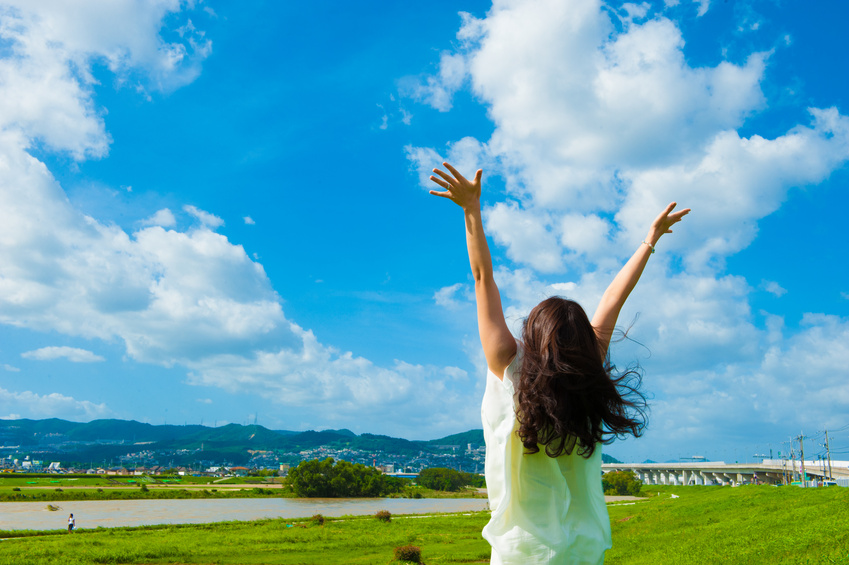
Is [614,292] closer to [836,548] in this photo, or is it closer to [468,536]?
[836,548]

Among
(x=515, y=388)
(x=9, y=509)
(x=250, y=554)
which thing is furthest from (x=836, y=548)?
(x=9, y=509)

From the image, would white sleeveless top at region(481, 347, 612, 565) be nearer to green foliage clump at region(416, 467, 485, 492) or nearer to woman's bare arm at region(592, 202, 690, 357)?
woman's bare arm at region(592, 202, 690, 357)

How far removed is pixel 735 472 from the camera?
9531cm

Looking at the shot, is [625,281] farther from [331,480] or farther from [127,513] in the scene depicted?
[331,480]

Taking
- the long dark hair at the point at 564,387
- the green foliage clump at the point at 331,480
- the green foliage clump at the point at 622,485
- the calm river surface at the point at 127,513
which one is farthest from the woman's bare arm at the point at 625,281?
the green foliage clump at the point at 622,485

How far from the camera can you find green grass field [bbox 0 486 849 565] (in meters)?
14.7

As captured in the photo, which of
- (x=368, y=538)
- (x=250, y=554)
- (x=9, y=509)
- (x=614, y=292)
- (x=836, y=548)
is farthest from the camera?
(x=9, y=509)

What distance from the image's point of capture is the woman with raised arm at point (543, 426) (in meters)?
2.10

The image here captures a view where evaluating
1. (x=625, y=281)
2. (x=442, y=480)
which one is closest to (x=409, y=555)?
(x=625, y=281)

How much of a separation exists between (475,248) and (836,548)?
14451 mm

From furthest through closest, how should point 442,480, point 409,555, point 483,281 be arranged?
point 442,480
point 409,555
point 483,281

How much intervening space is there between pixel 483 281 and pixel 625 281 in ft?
3.57

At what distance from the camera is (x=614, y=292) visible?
2.88 metres

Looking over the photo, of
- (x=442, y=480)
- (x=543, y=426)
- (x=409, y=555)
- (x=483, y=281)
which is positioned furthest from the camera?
(x=442, y=480)
